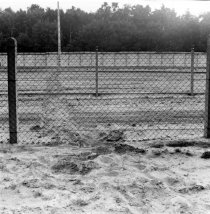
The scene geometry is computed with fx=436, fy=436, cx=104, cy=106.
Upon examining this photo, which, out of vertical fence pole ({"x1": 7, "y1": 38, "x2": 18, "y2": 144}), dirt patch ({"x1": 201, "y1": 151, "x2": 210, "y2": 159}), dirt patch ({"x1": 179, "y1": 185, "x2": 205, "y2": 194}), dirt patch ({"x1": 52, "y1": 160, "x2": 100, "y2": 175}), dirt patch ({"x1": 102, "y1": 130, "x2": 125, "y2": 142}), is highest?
vertical fence pole ({"x1": 7, "y1": 38, "x2": 18, "y2": 144})

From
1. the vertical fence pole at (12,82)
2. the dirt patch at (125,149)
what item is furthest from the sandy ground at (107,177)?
the vertical fence pole at (12,82)

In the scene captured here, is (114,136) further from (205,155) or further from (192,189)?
(192,189)

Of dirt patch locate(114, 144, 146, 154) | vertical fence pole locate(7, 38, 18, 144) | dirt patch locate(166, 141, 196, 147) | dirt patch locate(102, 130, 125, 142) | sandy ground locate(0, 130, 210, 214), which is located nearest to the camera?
sandy ground locate(0, 130, 210, 214)

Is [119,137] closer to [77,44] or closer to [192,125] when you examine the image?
[192,125]

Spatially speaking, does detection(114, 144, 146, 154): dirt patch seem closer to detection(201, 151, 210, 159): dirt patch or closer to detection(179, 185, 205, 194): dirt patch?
detection(201, 151, 210, 159): dirt patch

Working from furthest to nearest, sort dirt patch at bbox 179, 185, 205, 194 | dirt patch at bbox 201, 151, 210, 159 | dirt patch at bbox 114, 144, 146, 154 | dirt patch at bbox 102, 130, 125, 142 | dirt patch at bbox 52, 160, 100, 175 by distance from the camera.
Answer: 1. dirt patch at bbox 102, 130, 125, 142
2. dirt patch at bbox 114, 144, 146, 154
3. dirt patch at bbox 201, 151, 210, 159
4. dirt patch at bbox 52, 160, 100, 175
5. dirt patch at bbox 179, 185, 205, 194

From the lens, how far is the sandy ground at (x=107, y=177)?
4.45 m

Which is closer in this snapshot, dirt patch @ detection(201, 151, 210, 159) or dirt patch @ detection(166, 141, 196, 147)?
dirt patch @ detection(201, 151, 210, 159)

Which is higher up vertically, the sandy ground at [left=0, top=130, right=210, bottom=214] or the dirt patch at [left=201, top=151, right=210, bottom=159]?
the dirt patch at [left=201, top=151, right=210, bottom=159]

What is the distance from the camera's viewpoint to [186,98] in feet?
46.9

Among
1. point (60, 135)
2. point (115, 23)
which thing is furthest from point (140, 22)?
point (60, 135)

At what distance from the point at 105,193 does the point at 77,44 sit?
74144 millimetres

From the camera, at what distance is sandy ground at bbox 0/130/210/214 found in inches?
175

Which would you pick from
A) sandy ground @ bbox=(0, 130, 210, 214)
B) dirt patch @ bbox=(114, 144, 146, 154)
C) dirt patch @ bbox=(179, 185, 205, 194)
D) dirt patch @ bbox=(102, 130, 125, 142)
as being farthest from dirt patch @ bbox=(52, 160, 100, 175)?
dirt patch @ bbox=(102, 130, 125, 142)
